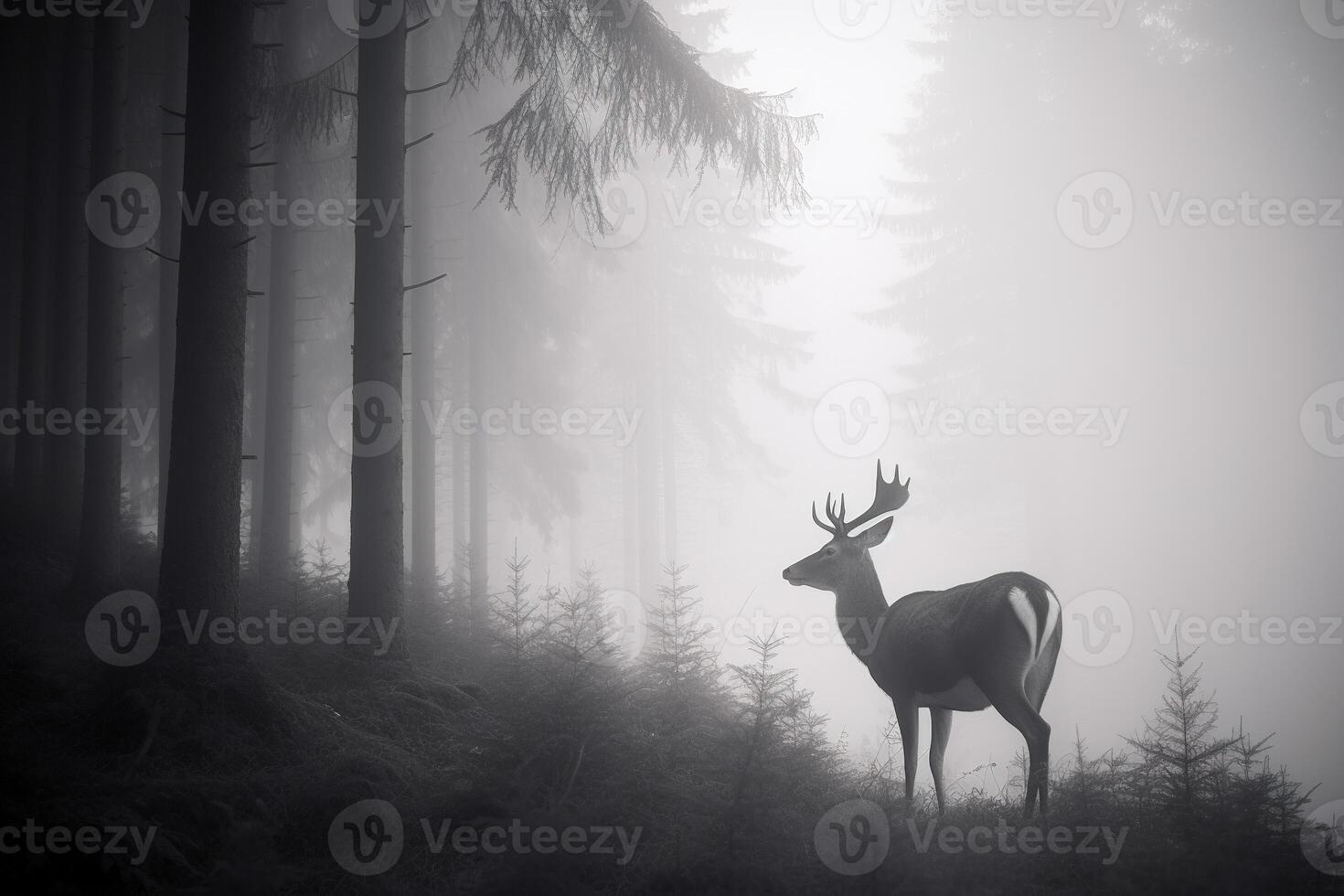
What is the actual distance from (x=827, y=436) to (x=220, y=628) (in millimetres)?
48109

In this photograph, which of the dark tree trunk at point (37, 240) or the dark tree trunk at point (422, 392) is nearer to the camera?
the dark tree trunk at point (422, 392)

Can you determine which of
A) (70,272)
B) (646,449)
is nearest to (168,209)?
(70,272)

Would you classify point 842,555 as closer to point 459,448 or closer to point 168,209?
point 168,209

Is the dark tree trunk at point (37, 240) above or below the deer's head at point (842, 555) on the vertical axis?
above

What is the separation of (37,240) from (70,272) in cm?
361

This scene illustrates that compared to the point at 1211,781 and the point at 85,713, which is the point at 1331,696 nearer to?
the point at 1211,781

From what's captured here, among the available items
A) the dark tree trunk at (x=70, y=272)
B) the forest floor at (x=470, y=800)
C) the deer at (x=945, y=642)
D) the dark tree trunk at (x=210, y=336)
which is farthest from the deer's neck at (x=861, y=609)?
the dark tree trunk at (x=70, y=272)

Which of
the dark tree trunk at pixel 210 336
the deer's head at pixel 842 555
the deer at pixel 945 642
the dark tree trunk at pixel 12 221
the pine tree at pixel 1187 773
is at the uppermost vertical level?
the dark tree trunk at pixel 12 221

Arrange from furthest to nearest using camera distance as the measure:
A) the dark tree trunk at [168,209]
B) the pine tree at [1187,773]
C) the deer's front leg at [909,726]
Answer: the dark tree trunk at [168,209], the deer's front leg at [909,726], the pine tree at [1187,773]

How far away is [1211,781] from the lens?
207 inches

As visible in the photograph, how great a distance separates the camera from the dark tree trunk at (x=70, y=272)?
12180mm

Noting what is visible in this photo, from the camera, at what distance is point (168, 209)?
15.3 metres

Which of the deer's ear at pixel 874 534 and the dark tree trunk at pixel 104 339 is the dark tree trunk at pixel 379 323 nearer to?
the dark tree trunk at pixel 104 339

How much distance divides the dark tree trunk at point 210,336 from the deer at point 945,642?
500cm
